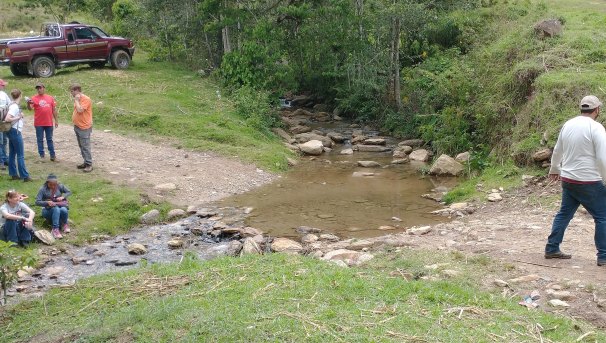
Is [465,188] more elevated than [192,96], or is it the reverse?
[192,96]

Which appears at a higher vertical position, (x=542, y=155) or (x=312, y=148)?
(x=542, y=155)

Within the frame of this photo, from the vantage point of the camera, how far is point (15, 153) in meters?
12.4

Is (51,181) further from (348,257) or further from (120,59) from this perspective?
(120,59)

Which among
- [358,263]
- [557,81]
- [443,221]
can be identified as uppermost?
[557,81]

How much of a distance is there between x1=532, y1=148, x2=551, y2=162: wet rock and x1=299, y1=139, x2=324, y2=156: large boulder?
657 cm

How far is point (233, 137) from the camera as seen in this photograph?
56.3 feet

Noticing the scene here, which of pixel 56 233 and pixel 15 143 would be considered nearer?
pixel 56 233

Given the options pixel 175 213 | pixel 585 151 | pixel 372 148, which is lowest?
pixel 372 148

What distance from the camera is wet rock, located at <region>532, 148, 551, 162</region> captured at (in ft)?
41.8

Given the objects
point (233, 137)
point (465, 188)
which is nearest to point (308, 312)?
point (465, 188)

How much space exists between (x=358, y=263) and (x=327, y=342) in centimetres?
277

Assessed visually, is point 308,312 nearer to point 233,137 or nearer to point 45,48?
point 233,137

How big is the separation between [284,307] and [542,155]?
825cm

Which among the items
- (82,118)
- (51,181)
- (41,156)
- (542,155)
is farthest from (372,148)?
(51,181)
